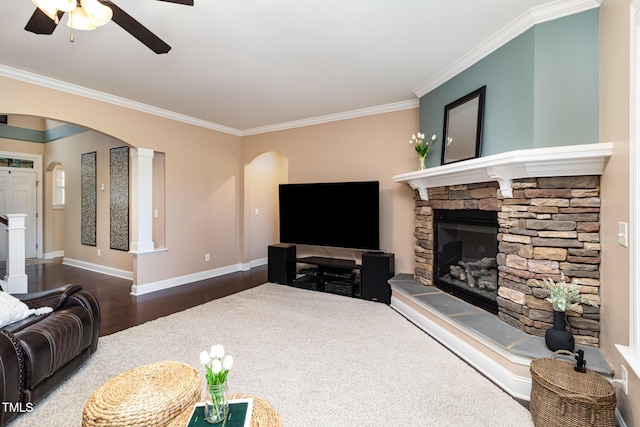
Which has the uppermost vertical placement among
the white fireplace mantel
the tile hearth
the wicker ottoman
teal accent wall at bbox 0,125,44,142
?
teal accent wall at bbox 0,125,44,142

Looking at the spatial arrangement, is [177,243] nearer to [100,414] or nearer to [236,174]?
[236,174]

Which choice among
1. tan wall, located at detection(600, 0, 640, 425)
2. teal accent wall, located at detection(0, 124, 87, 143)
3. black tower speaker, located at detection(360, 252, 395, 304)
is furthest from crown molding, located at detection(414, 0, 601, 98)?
teal accent wall, located at detection(0, 124, 87, 143)

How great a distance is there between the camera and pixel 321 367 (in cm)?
242

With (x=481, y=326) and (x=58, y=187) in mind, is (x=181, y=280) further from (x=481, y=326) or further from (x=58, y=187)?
(x=58, y=187)

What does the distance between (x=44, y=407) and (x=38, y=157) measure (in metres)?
7.35

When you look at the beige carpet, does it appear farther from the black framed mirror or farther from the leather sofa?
the black framed mirror

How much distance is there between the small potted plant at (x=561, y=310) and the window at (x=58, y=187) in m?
9.07

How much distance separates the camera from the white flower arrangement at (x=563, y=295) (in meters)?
2.04

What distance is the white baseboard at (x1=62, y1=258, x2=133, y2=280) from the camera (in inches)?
210

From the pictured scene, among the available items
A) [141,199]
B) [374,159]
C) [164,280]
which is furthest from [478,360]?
[141,199]

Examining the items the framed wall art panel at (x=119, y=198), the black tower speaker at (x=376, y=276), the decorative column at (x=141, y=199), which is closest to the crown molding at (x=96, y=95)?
the decorative column at (x=141, y=199)

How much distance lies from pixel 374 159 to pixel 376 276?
1.69 metres

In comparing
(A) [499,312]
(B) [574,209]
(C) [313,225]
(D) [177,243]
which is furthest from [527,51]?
(D) [177,243]

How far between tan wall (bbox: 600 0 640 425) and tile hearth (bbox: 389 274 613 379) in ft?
0.82
